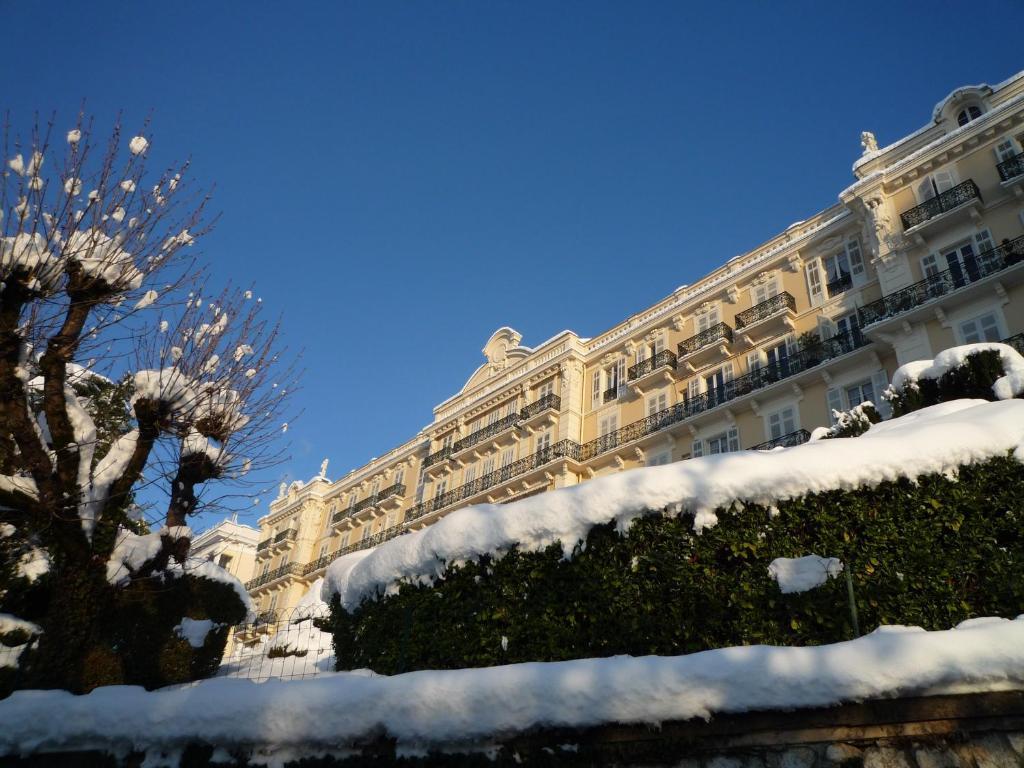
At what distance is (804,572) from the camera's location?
765cm

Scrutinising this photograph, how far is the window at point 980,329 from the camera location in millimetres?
19688

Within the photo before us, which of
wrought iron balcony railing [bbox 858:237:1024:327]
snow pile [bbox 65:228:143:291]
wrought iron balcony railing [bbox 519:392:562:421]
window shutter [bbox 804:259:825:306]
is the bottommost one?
snow pile [bbox 65:228:143:291]

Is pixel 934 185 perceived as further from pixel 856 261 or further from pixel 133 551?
pixel 133 551

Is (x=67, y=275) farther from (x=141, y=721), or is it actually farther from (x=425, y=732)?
(x=425, y=732)

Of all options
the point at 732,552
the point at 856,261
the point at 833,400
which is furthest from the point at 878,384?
the point at 732,552

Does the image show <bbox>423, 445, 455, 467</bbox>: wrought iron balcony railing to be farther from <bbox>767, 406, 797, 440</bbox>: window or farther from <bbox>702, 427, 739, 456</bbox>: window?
<bbox>767, 406, 797, 440</bbox>: window

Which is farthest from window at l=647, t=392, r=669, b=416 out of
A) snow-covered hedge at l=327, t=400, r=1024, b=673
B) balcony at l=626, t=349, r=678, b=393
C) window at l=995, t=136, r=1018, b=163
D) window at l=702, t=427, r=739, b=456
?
snow-covered hedge at l=327, t=400, r=1024, b=673

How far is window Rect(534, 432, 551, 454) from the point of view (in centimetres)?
3259

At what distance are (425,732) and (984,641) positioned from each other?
4873mm

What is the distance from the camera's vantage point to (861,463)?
807cm

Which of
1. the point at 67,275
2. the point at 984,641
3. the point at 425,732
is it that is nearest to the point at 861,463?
the point at 984,641

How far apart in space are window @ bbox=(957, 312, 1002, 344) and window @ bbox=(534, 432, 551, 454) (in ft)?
55.7

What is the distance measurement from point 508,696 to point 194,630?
15.2 metres

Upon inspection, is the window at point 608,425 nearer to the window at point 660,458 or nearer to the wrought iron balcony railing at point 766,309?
the window at point 660,458
